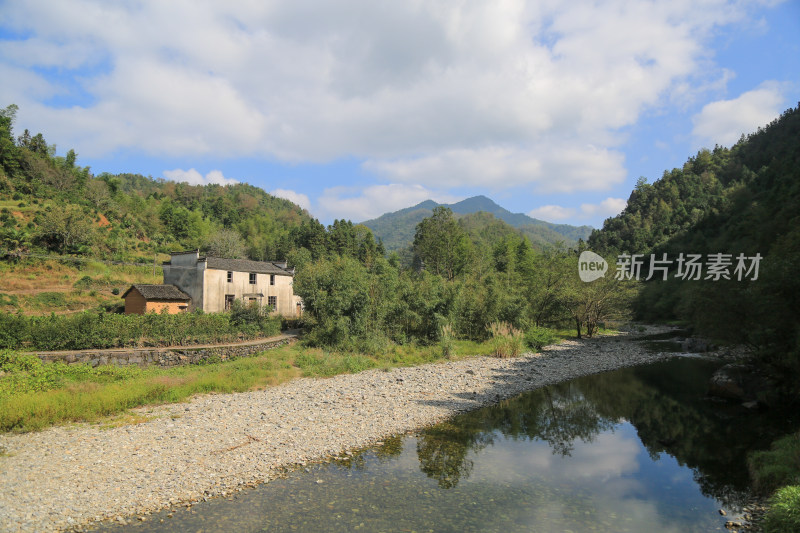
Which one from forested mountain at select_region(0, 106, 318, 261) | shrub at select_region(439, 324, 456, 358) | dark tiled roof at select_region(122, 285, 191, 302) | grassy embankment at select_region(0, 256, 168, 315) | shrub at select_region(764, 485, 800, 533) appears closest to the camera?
shrub at select_region(764, 485, 800, 533)

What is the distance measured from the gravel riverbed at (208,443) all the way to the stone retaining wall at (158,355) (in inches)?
244

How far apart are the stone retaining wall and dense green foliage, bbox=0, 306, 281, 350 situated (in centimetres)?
90

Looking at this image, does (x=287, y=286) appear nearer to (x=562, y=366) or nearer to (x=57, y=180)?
(x=562, y=366)

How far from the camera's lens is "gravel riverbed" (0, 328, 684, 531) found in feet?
28.1

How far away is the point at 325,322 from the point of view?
2598 centimetres

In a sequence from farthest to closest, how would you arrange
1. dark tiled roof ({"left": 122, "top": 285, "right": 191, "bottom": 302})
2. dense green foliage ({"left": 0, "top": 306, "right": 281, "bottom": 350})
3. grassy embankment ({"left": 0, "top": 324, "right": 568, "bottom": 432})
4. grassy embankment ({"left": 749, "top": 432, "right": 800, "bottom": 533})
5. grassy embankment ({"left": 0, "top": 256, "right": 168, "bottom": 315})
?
grassy embankment ({"left": 0, "top": 256, "right": 168, "bottom": 315}) < dark tiled roof ({"left": 122, "top": 285, "right": 191, "bottom": 302}) < dense green foliage ({"left": 0, "top": 306, "right": 281, "bottom": 350}) < grassy embankment ({"left": 0, "top": 324, "right": 568, "bottom": 432}) < grassy embankment ({"left": 749, "top": 432, "right": 800, "bottom": 533})

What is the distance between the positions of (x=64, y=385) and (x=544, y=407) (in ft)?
59.6

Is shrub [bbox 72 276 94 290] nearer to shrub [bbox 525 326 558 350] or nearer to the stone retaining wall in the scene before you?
the stone retaining wall

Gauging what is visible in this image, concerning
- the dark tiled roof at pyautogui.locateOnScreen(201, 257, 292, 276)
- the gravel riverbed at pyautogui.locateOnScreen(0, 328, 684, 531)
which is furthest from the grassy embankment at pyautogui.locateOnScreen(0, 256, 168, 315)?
the gravel riverbed at pyautogui.locateOnScreen(0, 328, 684, 531)

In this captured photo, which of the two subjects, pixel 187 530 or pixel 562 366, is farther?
pixel 562 366

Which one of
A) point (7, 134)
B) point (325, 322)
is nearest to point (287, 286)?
point (325, 322)

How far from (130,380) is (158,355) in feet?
13.9

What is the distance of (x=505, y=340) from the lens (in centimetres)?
2917

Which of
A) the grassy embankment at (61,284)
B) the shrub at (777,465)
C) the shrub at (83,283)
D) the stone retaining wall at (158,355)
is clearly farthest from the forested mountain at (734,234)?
the shrub at (83,283)
